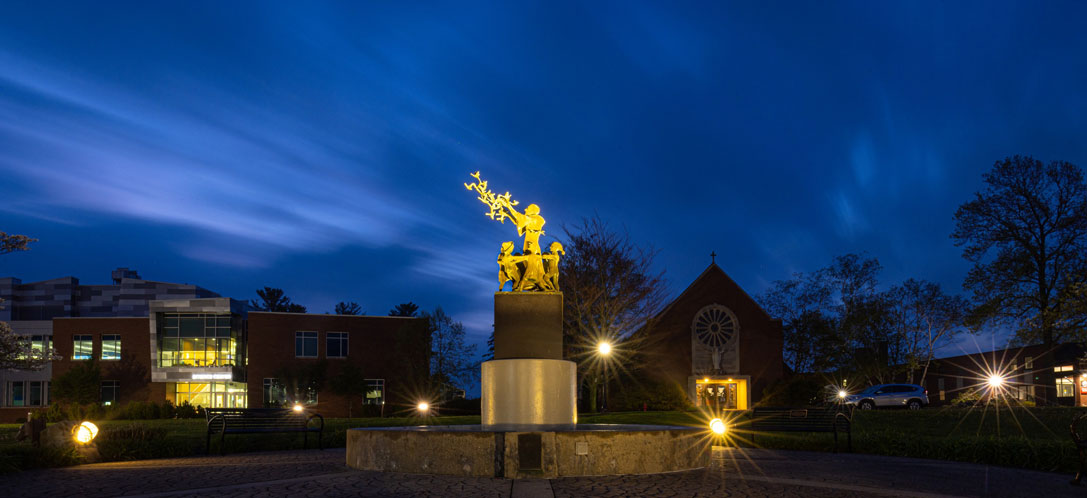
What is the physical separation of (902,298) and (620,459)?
142ft

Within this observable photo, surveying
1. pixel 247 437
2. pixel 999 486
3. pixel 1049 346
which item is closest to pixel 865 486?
pixel 999 486

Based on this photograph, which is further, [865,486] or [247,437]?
[247,437]

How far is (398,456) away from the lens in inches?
401

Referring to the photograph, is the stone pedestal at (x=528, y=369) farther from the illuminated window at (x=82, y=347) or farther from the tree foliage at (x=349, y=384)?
the illuminated window at (x=82, y=347)

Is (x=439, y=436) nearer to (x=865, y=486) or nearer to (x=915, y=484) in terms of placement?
(x=865, y=486)

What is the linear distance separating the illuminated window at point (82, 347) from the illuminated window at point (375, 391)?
17.8m

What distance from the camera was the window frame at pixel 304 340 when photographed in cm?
5041

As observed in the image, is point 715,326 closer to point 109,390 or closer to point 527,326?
point 527,326

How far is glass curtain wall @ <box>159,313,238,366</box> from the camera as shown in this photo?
51781 mm

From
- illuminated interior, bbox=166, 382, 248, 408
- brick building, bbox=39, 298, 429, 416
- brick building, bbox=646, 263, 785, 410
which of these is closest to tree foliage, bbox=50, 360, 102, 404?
brick building, bbox=39, 298, 429, 416

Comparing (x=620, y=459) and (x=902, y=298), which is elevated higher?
(x=902, y=298)

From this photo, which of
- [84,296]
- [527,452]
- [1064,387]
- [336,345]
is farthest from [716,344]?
[84,296]

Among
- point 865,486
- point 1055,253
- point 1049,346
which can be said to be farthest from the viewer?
point 1055,253

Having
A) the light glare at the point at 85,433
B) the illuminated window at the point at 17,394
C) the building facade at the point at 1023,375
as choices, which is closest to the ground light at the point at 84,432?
the light glare at the point at 85,433
